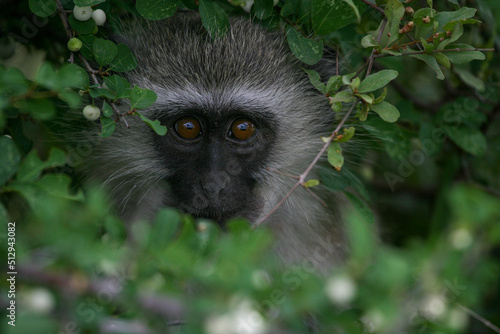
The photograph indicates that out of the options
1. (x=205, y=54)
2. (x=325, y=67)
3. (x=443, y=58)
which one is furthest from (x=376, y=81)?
(x=205, y=54)

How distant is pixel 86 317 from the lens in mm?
1268

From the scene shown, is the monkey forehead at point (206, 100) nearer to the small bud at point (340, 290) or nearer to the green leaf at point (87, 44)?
the green leaf at point (87, 44)

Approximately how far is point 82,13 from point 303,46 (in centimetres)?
94

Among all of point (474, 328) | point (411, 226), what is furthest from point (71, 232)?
point (411, 226)

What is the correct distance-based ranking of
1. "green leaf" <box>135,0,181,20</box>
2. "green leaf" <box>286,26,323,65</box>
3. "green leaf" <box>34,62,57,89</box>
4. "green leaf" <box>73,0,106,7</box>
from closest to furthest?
1. "green leaf" <box>34,62,57,89</box>
2. "green leaf" <box>73,0,106,7</box>
3. "green leaf" <box>135,0,181,20</box>
4. "green leaf" <box>286,26,323,65</box>

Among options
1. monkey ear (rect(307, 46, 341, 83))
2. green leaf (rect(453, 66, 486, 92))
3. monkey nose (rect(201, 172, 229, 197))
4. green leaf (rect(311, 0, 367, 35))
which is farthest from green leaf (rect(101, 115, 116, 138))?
green leaf (rect(453, 66, 486, 92))

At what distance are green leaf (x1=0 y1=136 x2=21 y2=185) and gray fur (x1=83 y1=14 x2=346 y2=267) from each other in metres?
1.09

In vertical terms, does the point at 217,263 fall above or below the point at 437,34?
below

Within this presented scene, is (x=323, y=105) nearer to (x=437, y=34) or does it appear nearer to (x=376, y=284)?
(x=437, y=34)

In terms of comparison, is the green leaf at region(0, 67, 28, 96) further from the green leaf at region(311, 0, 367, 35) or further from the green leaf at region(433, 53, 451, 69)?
the green leaf at region(433, 53, 451, 69)

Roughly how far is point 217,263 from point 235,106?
1577 mm

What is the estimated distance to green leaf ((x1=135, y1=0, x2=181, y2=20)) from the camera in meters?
2.31

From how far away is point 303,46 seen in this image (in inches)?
95.5

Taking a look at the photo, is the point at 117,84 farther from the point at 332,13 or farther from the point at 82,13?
the point at 332,13
